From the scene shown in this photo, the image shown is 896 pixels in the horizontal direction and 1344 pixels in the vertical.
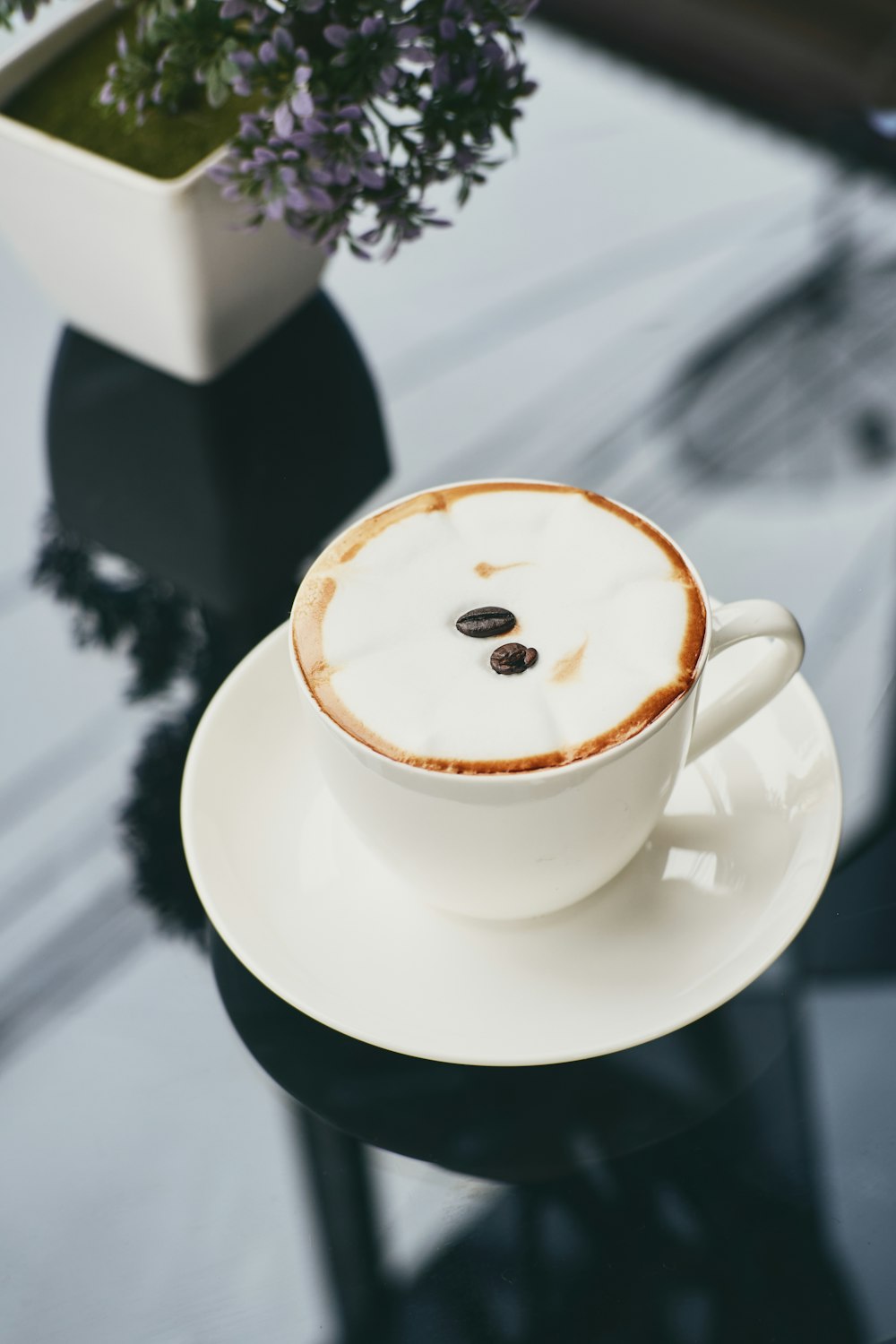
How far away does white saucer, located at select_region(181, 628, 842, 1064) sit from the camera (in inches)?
21.0

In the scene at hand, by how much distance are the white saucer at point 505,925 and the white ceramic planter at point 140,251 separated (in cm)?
23

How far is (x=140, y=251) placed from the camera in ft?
2.43

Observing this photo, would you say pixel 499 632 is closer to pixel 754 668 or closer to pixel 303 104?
pixel 754 668

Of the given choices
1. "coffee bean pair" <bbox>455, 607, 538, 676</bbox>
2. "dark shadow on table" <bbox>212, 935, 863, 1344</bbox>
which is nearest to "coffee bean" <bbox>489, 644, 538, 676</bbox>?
"coffee bean pair" <bbox>455, 607, 538, 676</bbox>

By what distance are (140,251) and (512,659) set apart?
1.23 feet

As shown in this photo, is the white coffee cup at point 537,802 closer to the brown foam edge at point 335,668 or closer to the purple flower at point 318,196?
the brown foam edge at point 335,668

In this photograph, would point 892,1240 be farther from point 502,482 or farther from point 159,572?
point 159,572

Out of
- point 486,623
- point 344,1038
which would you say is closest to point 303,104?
point 486,623

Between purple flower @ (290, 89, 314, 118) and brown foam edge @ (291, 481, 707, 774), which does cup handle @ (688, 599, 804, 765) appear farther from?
purple flower @ (290, 89, 314, 118)

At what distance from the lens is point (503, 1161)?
0.53 m

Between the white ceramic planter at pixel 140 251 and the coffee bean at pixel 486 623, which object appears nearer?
the coffee bean at pixel 486 623

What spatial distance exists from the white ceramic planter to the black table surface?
0.10 feet

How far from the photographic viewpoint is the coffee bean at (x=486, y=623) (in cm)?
52

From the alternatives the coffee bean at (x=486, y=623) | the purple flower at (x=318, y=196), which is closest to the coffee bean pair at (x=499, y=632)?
the coffee bean at (x=486, y=623)
